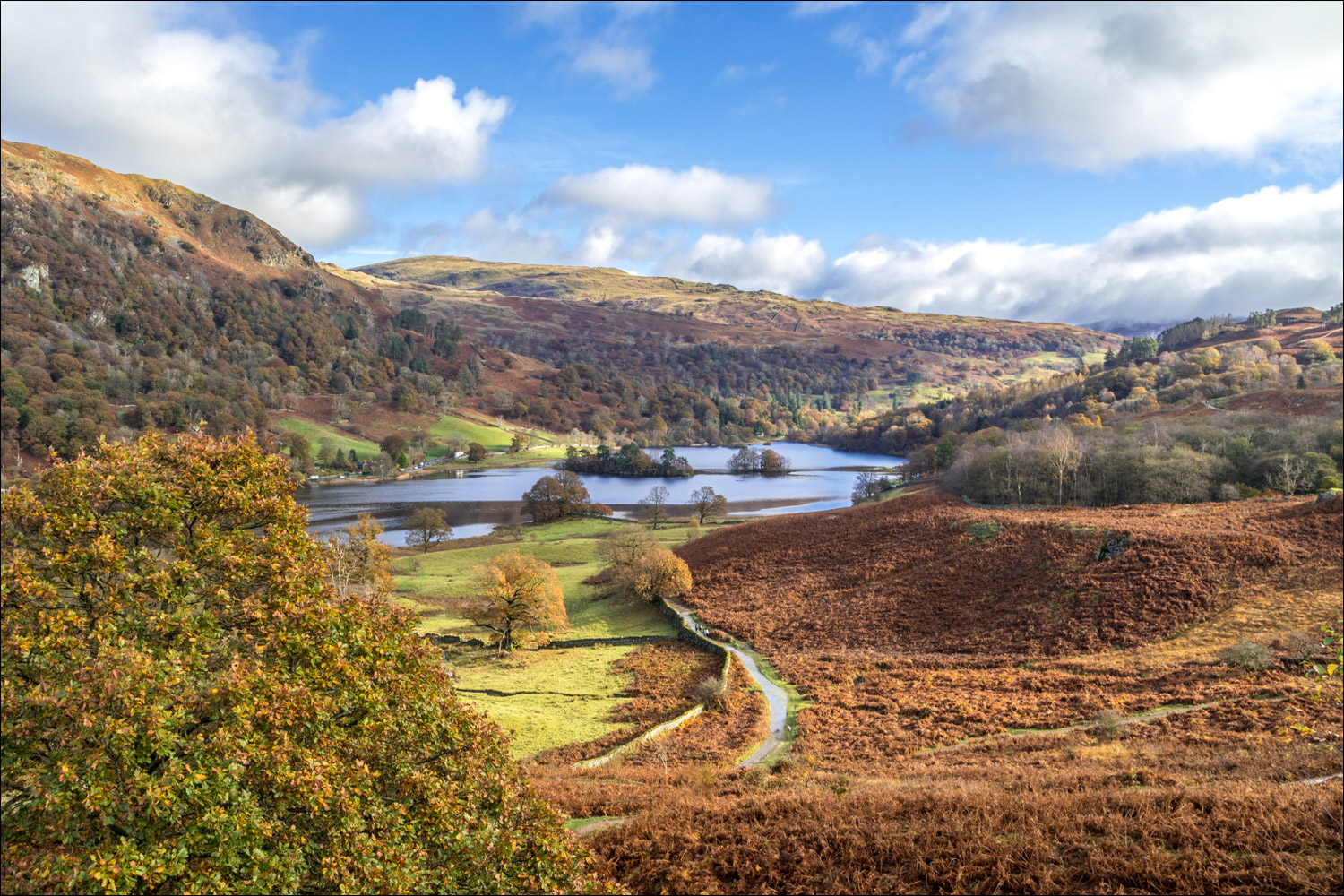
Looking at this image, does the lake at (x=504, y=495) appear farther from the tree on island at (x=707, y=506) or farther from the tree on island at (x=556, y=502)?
the tree on island at (x=556, y=502)

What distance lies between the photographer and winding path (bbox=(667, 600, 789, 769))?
24158mm

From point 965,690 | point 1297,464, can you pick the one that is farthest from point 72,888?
point 1297,464

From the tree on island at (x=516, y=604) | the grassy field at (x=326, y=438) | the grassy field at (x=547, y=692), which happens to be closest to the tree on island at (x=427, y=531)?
the tree on island at (x=516, y=604)

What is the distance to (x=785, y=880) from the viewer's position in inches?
452

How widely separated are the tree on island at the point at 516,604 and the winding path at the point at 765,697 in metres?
8.91

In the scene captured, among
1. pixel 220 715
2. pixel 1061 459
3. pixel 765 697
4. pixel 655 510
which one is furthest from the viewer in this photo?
pixel 655 510

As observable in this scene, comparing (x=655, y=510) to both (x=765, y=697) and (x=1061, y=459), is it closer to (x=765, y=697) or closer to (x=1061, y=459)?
(x=1061, y=459)

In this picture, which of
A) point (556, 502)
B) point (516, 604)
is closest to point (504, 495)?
point (556, 502)

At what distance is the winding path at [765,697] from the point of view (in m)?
24.2

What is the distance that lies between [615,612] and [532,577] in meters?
9.40

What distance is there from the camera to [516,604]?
4378 cm

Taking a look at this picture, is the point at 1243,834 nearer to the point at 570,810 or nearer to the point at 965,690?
the point at 570,810

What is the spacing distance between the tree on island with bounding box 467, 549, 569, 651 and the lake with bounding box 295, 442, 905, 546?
48.8 metres

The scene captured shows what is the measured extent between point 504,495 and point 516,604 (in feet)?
316
